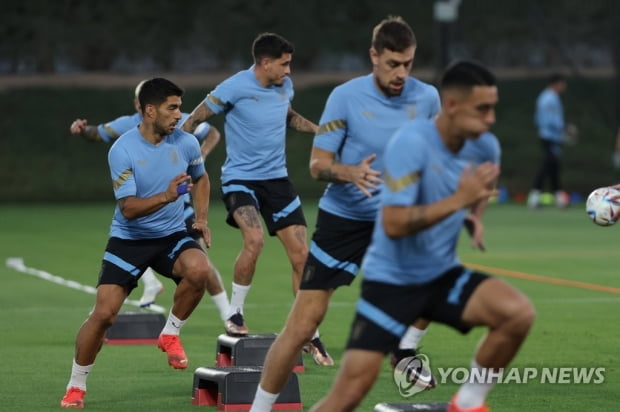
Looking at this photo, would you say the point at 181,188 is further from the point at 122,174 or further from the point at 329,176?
the point at 329,176

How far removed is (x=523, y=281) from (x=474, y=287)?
429 inches

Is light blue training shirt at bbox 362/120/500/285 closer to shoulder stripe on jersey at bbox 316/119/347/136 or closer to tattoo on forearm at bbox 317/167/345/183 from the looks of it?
tattoo on forearm at bbox 317/167/345/183

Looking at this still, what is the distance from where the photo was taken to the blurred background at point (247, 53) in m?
41.0

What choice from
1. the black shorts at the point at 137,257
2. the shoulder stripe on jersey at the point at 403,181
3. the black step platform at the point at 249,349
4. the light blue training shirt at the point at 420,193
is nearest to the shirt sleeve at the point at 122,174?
the black shorts at the point at 137,257

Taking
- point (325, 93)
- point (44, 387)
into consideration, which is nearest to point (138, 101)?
point (44, 387)

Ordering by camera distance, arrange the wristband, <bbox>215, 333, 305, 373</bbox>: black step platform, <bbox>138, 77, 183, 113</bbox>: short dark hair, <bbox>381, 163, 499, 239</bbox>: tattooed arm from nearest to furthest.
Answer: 1. <bbox>381, 163, 499, 239</bbox>: tattooed arm
2. the wristband
3. <bbox>138, 77, 183, 113</bbox>: short dark hair
4. <bbox>215, 333, 305, 373</bbox>: black step platform

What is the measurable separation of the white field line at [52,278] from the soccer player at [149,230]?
4933mm

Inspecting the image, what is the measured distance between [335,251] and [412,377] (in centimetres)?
193

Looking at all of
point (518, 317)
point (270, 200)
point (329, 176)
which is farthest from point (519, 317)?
point (270, 200)

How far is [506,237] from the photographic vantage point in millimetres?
24250

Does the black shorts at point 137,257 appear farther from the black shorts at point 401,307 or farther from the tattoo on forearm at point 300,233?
the black shorts at point 401,307

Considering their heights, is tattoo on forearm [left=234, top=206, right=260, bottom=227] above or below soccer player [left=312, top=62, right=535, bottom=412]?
below

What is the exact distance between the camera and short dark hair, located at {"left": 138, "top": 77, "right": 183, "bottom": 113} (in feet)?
33.1

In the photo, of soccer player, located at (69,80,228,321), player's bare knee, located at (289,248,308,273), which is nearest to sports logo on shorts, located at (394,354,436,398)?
player's bare knee, located at (289,248,308,273)
